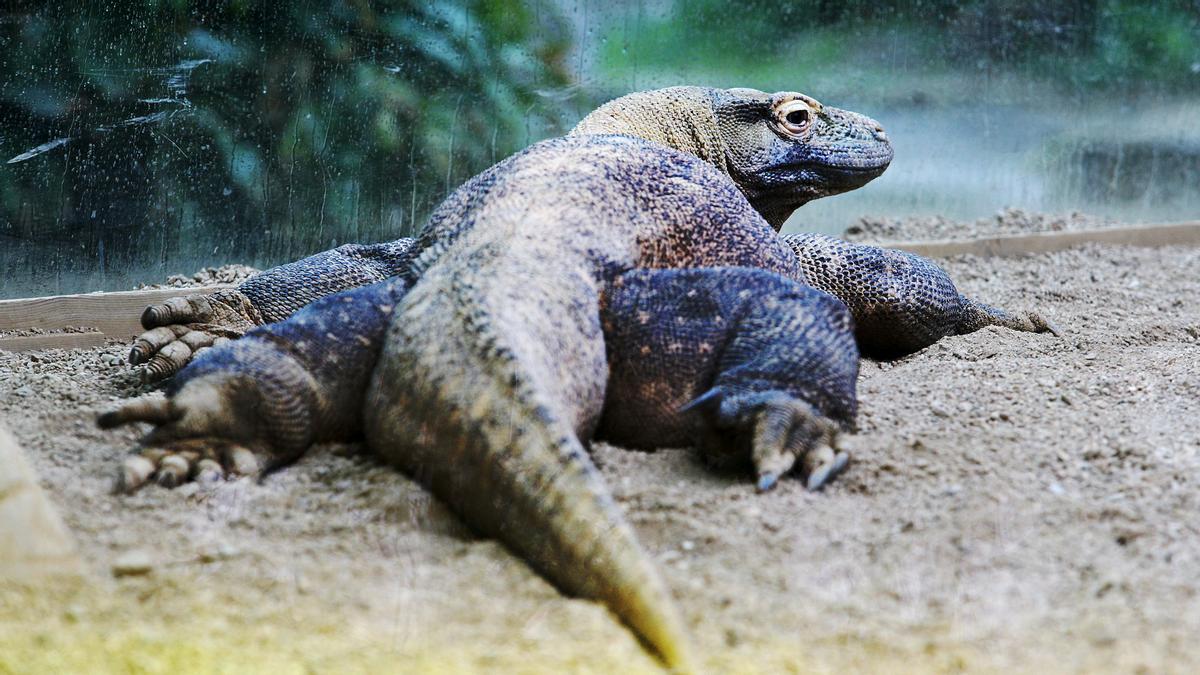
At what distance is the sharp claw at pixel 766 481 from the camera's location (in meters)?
2.61

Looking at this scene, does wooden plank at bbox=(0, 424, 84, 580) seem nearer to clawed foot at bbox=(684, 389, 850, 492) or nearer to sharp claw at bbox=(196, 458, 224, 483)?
sharp claw at bbox=(196, 458, 224, 483)

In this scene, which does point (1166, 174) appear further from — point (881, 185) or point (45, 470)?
point (45, 470)

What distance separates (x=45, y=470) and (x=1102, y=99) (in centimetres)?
730

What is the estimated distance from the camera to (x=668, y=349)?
2.92 metres

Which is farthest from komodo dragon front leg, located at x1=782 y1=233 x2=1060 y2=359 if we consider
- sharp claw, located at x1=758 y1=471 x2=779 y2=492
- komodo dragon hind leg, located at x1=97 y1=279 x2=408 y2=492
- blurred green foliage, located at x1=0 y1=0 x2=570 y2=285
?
blurred green foliage, located at x1=0 y1=0 x2=570 y2=285

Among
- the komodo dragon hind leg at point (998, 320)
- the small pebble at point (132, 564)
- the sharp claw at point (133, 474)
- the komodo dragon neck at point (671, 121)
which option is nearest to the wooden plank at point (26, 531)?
the small pebble at point (132, 564)

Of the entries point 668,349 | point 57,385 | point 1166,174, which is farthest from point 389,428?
point 1166,174

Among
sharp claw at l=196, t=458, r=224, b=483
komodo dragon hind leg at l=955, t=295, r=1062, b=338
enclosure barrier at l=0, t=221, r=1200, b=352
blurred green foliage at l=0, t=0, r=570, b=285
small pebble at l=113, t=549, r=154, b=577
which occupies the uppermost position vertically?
blurred green foliage at l=0, t=0, r=570, b=285

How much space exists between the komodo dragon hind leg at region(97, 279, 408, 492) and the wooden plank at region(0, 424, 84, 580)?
1.53 ft

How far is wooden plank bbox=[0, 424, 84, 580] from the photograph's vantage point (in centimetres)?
191

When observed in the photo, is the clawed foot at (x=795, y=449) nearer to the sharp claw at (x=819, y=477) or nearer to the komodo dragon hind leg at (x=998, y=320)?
the sharp claw at (x=819, y=477)

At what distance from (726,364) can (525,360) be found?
713 millimetres

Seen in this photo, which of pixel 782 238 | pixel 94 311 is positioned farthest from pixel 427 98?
pixel 782 238

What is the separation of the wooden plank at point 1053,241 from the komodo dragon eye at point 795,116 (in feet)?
6.08
